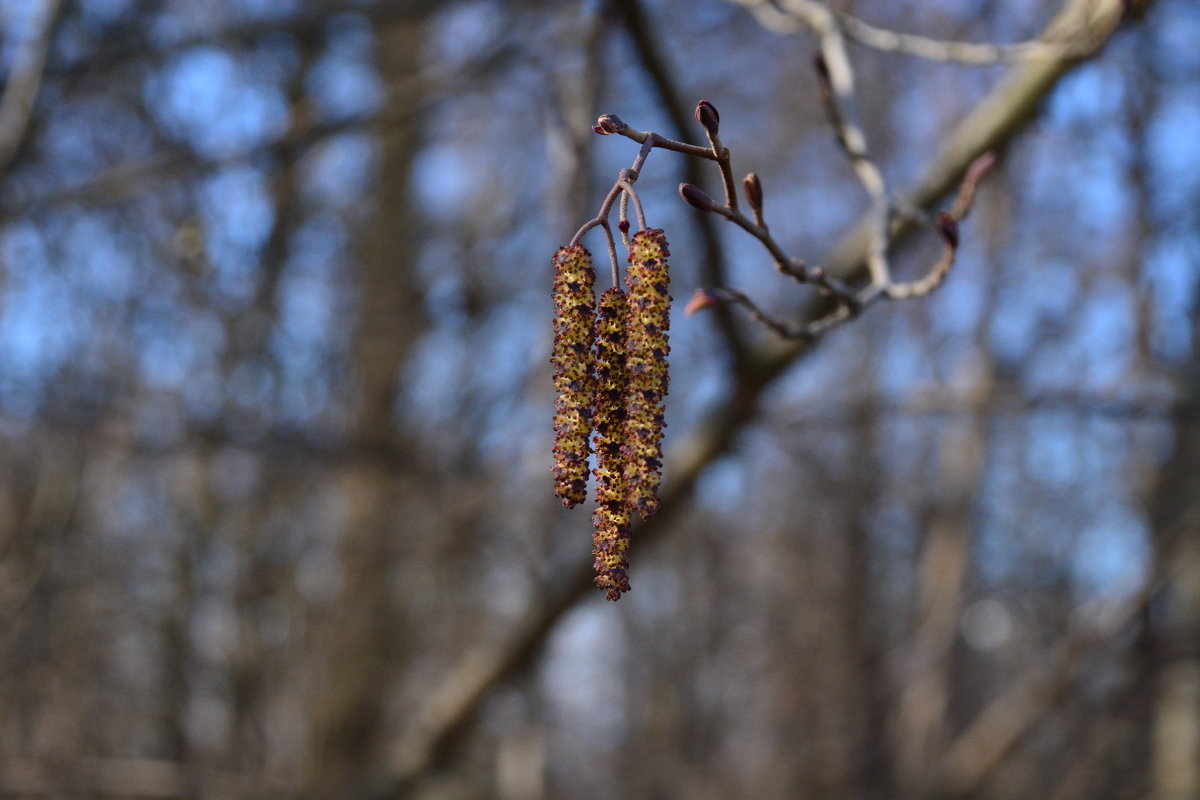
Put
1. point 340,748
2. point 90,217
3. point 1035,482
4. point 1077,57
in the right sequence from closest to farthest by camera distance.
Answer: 1. point 1077,57
2. point 90,217
3. point 340,748
4. point 1035,482

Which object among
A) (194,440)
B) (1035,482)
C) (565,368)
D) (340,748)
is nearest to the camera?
(565,368)

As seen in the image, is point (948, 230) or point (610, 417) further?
point (948, 230)

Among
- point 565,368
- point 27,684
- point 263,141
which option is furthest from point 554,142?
point 27,684

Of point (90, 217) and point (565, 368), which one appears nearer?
point (565, 368)

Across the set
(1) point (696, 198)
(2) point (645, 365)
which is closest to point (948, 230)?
(1) point (696, 198)

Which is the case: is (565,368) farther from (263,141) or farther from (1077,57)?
(263,141)

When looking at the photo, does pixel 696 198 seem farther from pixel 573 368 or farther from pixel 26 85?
pixel 26 85

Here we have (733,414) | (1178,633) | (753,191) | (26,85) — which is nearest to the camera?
(753,191)
